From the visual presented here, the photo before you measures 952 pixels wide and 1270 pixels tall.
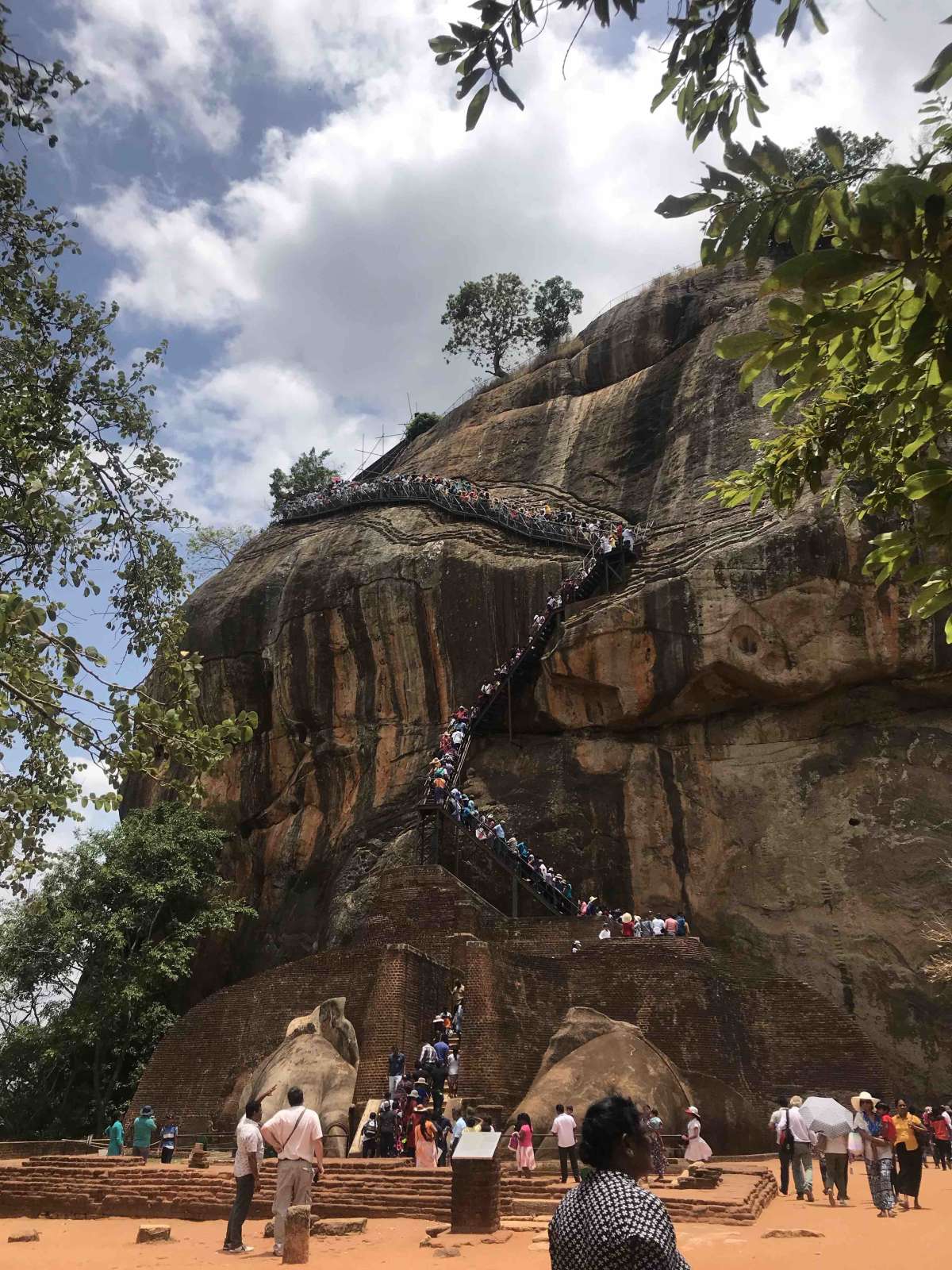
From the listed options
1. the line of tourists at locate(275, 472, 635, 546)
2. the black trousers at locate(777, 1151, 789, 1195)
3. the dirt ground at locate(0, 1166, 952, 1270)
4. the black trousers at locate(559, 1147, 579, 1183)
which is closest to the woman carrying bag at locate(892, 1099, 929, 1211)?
the dirt ground at locate(0, 1166, 952, 1270)

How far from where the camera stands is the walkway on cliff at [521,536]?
20484 millimetres

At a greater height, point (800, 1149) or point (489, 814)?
point (489, 814)

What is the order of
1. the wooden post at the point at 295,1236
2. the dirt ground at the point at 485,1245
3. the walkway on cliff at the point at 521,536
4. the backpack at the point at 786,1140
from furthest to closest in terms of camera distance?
the walkway on cliff at the point at 521,536, the backpack at the point at 786,1140, the dirt ground at the point at 485,1245, the wooden post at the point at 295,1236

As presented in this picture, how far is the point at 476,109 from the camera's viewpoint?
164 inches

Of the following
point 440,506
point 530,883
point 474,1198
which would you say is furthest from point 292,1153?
point 440,506

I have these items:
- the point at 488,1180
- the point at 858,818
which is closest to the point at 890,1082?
the point at 858,818

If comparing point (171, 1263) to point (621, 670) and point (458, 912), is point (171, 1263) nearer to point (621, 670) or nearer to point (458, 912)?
point (458, 912)

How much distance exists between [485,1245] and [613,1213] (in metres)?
5.73

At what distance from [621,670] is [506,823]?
3.89 m

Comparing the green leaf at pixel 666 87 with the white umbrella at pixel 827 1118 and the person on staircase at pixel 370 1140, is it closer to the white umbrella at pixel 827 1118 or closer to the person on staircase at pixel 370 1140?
the white umbrella at pixel 827 1118

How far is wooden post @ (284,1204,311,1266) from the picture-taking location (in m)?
6.99

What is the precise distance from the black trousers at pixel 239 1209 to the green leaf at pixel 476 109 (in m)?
6.94

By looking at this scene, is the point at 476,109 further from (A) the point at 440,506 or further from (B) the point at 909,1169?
(A) the point at 440,506

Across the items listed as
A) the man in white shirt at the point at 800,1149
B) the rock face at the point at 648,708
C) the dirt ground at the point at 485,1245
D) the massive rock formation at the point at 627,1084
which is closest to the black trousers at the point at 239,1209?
the dirt ground at the point at 485,1245
